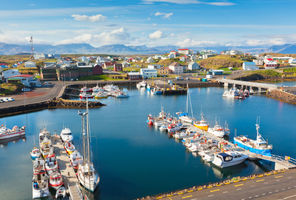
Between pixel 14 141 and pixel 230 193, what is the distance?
108 ft

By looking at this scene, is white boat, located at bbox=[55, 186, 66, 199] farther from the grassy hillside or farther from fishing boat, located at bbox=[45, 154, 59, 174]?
the grassy hillside

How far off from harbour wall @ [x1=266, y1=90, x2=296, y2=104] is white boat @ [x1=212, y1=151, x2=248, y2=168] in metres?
43.2

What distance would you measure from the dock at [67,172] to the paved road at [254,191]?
8110mm

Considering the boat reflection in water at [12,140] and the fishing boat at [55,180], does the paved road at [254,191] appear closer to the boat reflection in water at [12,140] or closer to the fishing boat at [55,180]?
the fishing boat at [55,180]

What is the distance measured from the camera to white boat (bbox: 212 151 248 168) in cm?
2844

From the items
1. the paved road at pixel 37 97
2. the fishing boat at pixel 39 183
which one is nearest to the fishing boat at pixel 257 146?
the fishing boat at pixel 39 183

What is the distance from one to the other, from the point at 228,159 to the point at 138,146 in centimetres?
1278

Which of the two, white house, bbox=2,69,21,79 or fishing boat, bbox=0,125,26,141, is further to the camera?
white house, bbox=2,69,21,79

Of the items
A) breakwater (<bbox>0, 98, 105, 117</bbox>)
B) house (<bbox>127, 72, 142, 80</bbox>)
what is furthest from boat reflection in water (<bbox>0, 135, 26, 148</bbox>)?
house (<bbox>127, 72, 142, 80</bbox>)

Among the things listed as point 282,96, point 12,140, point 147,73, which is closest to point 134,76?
point 147,73

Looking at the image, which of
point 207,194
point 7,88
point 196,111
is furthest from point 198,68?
point 207,194

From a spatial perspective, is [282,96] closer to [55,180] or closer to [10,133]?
[55,180]

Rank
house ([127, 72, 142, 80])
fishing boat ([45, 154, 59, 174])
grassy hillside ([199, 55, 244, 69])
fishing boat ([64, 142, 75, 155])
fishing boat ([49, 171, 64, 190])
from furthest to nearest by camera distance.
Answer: grassy hillside ([199, 55, 244, 69]) → house ([127, 72, 142, 80]) → fishing boat ([64, 142, 75, 155]) → fishing boat ([45, 154, 59, 174]) → fishing boat ([49, 171, 64, 190])

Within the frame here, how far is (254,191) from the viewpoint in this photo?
67.8 ft
